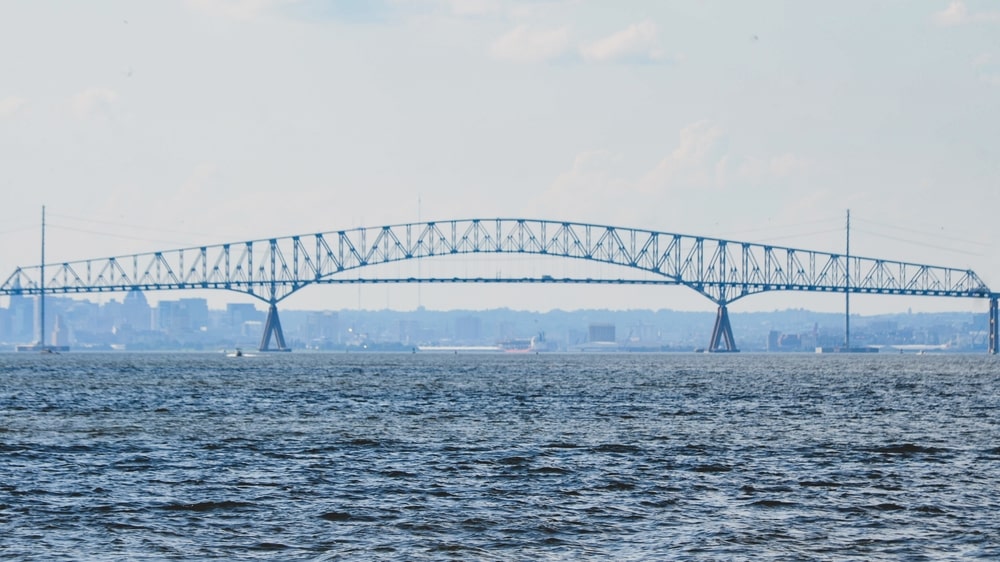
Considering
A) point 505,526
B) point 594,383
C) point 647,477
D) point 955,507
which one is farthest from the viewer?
point 594,383

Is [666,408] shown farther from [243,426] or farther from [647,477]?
[647,477]

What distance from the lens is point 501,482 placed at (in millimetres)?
31797

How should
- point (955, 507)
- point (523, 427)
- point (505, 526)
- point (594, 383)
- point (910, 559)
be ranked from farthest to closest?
point (594, 383) < point (523, 427) < point (955, 507) < point (505, 526) < point (910, 559)

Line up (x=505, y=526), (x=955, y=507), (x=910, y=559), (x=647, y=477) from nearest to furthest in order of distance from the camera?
(x=910, y=559)
(x=505, y=526)
(x=955, y=507)
(x=647, y=477)

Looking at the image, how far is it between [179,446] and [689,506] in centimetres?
1613

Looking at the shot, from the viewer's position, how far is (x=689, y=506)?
2819 cm

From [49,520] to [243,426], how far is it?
20987 mm

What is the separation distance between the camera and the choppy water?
80.1 ft

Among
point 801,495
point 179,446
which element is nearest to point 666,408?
point 179,446

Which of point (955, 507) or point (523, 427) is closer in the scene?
point (955, 507)

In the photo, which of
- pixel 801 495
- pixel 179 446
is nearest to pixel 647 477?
pixel 801 495

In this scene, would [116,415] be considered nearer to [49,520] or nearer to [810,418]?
[810,418]

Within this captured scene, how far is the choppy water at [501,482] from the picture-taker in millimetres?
24406

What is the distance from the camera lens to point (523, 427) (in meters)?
47.1
